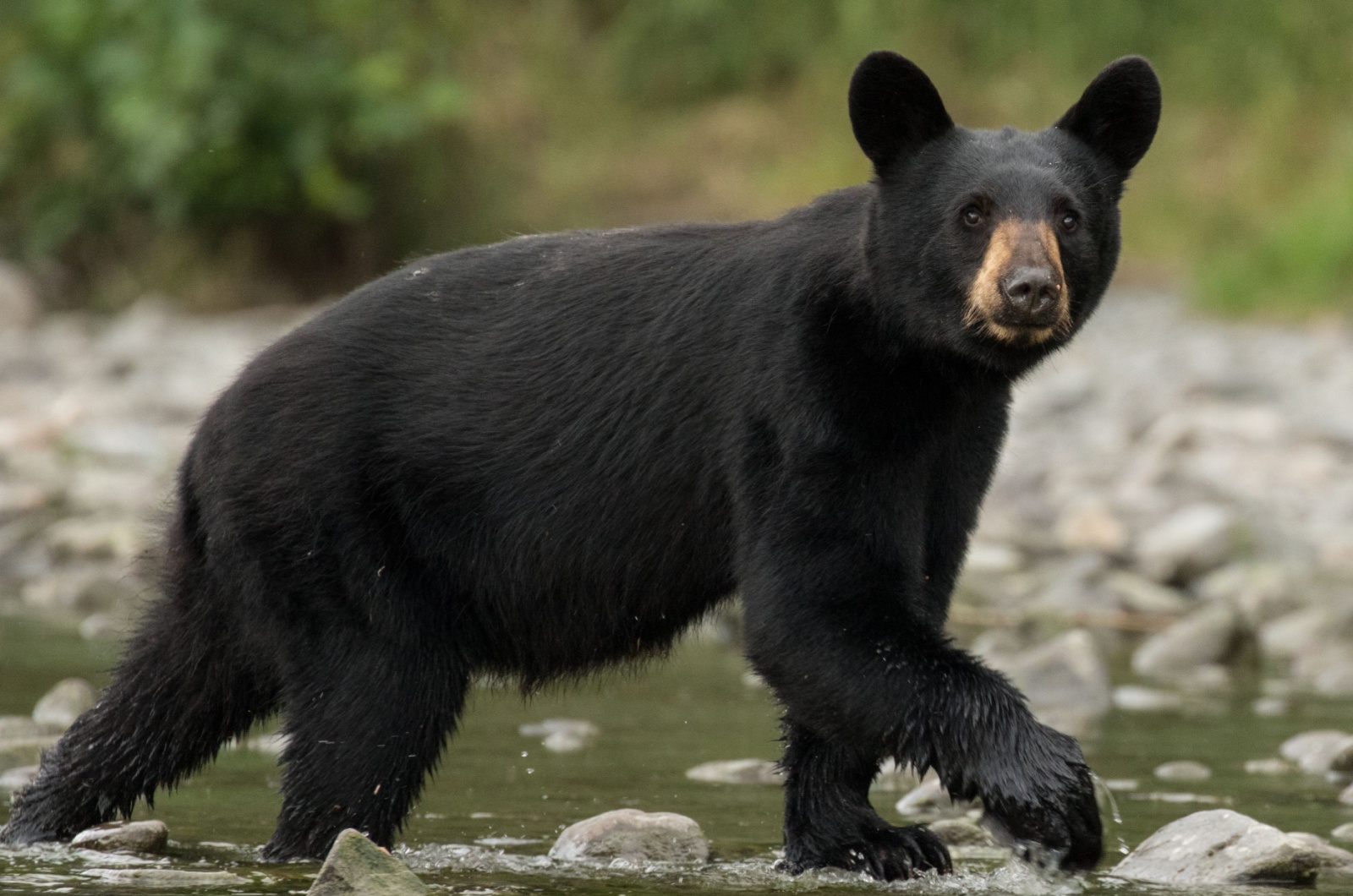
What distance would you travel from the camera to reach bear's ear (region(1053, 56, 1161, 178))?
443 cm

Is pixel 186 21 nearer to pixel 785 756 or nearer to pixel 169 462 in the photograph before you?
pixel 169 462

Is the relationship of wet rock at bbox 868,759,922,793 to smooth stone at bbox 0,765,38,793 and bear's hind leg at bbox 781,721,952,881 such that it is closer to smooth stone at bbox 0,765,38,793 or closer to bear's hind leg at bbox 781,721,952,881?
bear's hind leg at bbox 781,721,952,881

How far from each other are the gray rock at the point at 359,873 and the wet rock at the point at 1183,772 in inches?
102

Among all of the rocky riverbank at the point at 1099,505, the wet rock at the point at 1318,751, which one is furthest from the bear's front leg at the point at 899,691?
the wet rock at the point at 1318,751

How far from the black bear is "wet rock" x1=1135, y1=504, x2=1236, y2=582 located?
4673 millimetres

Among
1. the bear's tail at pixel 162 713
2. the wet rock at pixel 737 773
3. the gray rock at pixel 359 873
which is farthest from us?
the wet rock at pixel 737 773

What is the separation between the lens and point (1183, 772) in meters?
5.53

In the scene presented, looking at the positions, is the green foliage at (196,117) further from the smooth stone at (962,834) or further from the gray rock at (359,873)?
the gray rock at (359,873)

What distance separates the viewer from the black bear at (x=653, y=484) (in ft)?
13.6

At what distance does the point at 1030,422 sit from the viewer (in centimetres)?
1233

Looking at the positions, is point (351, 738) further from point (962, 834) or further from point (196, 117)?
point (196, 117)

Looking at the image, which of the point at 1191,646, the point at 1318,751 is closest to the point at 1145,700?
the point at 1191,646

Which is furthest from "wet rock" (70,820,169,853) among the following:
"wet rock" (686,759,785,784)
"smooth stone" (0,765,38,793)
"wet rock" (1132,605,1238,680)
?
"wet rock" (1132,605,1238,680)

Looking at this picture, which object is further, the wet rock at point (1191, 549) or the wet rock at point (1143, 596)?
the wet rock at point (1191, 549)
